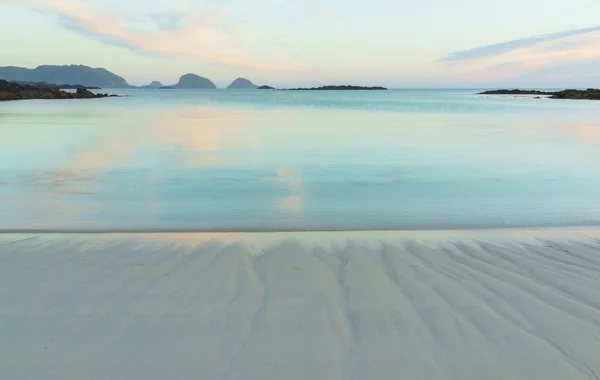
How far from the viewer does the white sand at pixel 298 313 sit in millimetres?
3053

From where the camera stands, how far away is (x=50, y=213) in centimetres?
774

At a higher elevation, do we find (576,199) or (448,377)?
(448,377)

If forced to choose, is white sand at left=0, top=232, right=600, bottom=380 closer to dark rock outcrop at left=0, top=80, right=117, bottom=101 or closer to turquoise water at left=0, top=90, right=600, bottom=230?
turquoise water at left=0, top=90, right=600, bottom=230

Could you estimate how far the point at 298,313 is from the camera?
12.4 feet

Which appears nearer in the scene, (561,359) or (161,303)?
(561,359)

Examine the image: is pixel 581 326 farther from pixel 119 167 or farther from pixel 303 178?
pixel 119 167

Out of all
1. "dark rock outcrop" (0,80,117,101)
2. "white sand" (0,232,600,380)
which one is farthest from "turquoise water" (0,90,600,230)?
"dark rock outcrop" (0,80,117,101)

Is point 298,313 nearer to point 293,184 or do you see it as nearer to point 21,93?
point 293,184

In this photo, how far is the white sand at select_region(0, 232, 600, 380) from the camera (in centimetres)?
305

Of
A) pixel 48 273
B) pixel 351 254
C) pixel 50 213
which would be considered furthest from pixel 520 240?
pixel 50 213

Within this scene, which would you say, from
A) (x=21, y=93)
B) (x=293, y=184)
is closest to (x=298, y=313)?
(x=293, y=184)

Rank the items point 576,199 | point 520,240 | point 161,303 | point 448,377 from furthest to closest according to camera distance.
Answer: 1. point 576,199
2. point 520,240
3. point 161,303
4. point 448,377

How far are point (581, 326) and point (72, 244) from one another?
538cm

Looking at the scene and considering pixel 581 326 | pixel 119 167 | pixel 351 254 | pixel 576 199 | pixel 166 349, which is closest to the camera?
pixel 166 349
